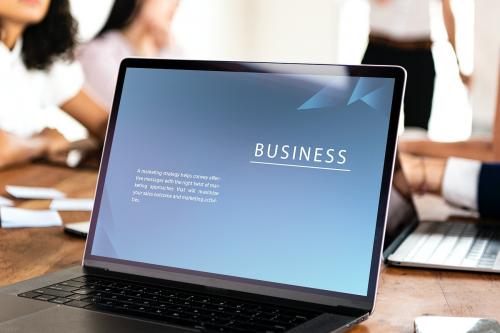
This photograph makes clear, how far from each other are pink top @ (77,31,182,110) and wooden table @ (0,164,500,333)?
28.0 inches

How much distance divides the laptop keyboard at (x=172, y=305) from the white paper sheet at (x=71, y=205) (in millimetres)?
606

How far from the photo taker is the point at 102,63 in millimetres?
2062

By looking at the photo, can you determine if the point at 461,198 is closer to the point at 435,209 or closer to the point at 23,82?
the point at 435,209

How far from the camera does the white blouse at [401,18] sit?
387 cm

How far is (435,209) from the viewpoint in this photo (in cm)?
162

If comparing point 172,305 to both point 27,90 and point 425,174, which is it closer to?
point 425,174

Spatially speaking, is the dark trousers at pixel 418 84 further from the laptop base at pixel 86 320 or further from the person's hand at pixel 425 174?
the laptop base at pixel 86 320

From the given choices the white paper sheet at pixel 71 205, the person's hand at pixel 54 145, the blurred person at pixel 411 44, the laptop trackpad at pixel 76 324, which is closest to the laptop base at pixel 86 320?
the laptop trackpad at pixel 76 324

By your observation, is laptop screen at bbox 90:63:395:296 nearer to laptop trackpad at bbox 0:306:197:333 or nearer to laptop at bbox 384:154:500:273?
laptop trackpad at bbox 0:306:197:333

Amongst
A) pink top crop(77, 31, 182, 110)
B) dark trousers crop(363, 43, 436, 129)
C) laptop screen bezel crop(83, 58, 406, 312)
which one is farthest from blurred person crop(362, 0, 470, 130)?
laptop screen bezel crop(83, 58, 406, 312)

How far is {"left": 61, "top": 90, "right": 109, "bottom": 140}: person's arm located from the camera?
6.44ft

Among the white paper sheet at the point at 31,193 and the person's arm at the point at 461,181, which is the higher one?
the person's arm at the point at 461,181

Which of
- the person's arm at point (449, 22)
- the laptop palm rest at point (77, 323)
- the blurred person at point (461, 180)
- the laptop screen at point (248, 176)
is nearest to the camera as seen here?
the laptop palm rest at point (77, 323)

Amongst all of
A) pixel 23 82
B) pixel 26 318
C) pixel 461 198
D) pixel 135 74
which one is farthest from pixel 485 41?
pixel 26 318
